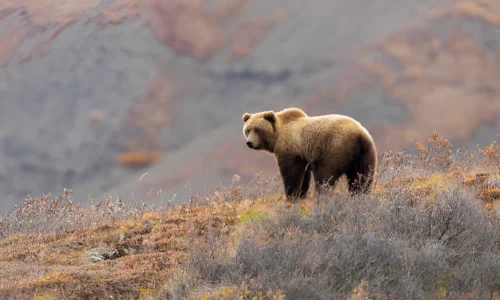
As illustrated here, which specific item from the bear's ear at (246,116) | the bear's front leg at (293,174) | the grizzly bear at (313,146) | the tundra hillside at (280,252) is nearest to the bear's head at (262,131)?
the grizzly bear at (313,146)

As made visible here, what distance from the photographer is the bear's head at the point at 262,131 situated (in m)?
10.3

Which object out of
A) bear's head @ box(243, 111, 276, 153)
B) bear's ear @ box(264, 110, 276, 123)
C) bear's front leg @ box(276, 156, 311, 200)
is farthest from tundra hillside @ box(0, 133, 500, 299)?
bear's ear @ box(264, 110, 276, 123)

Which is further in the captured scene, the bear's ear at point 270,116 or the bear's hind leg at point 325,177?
the bear's ear at point 270,116

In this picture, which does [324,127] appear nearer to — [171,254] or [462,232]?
[462,232]

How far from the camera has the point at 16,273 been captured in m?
6.88

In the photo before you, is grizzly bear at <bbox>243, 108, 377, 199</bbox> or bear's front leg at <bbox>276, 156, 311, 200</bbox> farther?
bear's front leg at <bbox>276, 156, 311, 200</bbox>

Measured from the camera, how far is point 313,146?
372 inches

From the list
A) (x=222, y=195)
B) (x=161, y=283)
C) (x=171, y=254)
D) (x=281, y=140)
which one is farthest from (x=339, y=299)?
(x=222, y=195)

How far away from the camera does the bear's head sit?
33.7 ft

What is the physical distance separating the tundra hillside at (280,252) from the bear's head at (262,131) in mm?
1126

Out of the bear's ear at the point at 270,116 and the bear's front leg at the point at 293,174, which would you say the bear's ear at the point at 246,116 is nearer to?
the bear's ear at the point at 270,116

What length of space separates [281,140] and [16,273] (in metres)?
5.14

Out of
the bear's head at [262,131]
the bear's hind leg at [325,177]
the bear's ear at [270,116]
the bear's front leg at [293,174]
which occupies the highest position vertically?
the bear's ear at [270,116]

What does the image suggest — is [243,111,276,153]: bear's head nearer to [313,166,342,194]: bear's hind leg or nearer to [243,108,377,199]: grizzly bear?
[243,108,377,199]: grizzly bear
